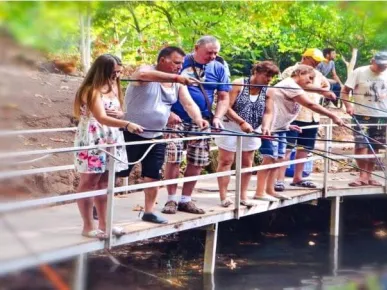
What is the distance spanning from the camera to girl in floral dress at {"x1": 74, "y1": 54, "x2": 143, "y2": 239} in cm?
506

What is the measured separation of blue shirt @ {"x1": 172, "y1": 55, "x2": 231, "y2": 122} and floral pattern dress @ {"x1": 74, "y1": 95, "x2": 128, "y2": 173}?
3.25 ft

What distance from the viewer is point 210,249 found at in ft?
25.0

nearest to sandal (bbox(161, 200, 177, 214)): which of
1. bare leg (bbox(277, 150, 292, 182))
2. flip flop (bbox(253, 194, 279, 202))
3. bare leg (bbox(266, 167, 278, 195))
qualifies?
flip flop (bbox(253, 194, 279, 202))

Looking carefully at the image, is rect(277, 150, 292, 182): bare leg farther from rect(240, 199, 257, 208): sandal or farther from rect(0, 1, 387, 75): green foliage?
rect(0, 1, 387, 75): green foliage

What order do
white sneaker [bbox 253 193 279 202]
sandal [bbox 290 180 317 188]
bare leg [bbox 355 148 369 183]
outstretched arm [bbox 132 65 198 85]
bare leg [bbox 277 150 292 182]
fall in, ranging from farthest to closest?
1. bare leg [bbox 355 148 369 183]
2. sandal [bbox 290 180 317 188]
3. bare leg [bbox 277 150 292 182]
4. white sneaker [bbox 253 193 279 202]
5. outstretched arm [bbox 132 65 198 85]

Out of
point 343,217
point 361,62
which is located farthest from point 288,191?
point 361,62

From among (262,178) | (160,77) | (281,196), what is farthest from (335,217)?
(160,77)

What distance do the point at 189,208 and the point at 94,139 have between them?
5.51 feet

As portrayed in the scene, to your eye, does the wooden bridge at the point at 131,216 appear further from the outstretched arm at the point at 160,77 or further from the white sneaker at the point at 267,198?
the outstretched arm at the point at 160,77

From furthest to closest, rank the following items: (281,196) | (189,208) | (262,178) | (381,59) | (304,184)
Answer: (304,184), (381,59), (281,196), (262,178), (189,208)

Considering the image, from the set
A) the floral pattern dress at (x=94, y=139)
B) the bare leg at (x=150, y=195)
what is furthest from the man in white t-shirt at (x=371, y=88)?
the floral pattern dress at (x=94, y=139)

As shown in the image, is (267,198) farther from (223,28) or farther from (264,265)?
(223,28)

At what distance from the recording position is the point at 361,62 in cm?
1703

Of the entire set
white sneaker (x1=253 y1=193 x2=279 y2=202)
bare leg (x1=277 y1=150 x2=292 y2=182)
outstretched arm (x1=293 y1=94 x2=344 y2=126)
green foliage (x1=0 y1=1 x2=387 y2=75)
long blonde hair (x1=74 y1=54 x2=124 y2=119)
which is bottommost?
white sneaker (x1=253 y1=193 x2=279 y2=202)
